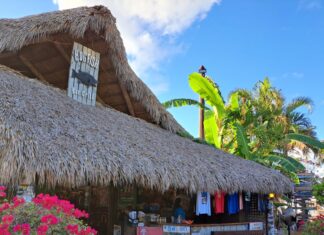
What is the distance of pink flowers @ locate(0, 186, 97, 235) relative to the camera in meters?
3.49

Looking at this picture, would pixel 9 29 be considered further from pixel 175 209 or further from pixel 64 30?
pixel 175 209

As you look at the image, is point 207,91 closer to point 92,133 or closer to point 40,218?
point 92,133

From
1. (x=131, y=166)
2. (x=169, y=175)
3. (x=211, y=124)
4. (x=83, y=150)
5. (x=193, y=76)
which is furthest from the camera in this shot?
(x=211, y=124)

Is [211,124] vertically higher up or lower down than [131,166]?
higher up

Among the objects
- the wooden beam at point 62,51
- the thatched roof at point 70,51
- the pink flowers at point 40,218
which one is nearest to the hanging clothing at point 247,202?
the thatched roof at point 70,51

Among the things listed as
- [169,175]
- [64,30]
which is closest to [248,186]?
[169,175]

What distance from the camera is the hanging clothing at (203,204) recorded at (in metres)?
8.77

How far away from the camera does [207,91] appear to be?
521 inches

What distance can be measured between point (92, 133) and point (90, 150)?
2.51ft

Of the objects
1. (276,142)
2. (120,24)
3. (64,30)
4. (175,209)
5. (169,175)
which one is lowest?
(175,209)

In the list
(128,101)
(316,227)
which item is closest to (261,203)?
(316,227)

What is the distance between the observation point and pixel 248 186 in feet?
28.6

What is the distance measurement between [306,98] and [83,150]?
1475cm

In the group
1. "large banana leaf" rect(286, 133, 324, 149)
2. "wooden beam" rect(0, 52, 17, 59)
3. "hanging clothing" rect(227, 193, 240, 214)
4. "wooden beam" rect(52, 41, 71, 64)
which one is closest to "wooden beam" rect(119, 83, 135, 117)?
"wooden beam" rect(52, 41, 71, 64)
